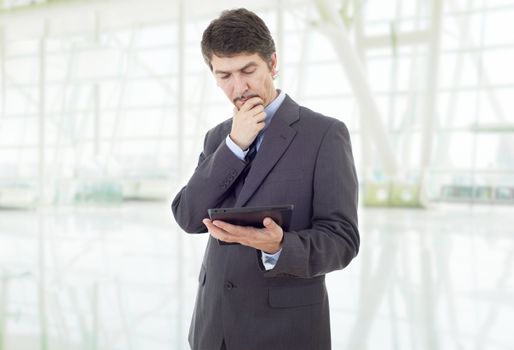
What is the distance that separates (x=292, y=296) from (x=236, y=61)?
904 mm

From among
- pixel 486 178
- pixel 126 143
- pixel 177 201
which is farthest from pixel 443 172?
pixel 177 201

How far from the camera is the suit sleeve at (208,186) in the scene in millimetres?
2027

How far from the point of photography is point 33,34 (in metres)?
26.5

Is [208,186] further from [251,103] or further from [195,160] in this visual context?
[195,160]

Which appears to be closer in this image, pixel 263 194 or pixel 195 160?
pixel 263 194

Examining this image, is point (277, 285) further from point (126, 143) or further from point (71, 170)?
point (126, 143)

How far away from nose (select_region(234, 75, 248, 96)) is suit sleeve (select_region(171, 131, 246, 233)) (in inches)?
8.1

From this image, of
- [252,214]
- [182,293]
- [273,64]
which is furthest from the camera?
[182,293]

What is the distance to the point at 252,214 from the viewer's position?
5.96 feet

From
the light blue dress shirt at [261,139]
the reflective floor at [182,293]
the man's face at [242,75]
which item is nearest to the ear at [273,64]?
the man's face at [242,75]

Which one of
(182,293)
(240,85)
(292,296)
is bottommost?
(182,293)

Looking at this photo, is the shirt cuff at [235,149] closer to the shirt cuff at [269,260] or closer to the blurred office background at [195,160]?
the shirt cuff at [269,260]

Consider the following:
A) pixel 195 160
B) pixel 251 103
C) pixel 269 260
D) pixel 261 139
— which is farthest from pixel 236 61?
pixel 195 160

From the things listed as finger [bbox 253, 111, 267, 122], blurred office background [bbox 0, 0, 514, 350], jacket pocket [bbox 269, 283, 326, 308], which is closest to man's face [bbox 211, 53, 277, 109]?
finger [bbox 253, 111, 267, 122]
